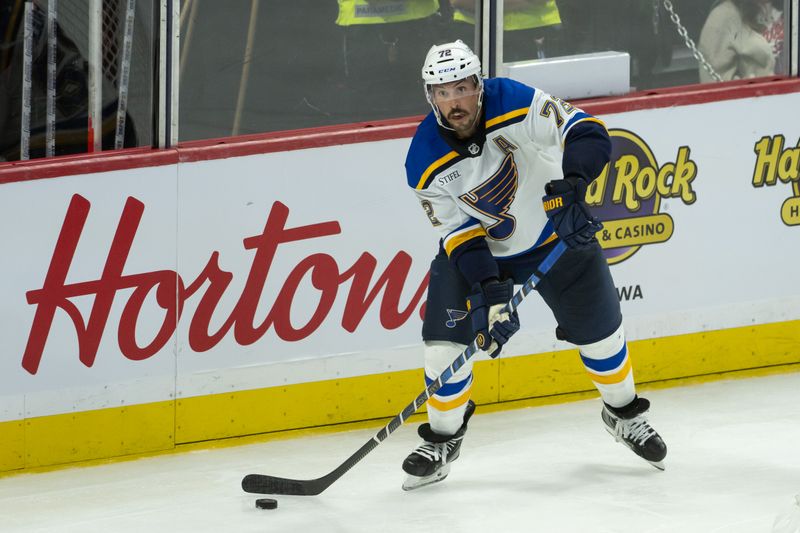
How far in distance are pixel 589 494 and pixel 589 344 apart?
0.40 m

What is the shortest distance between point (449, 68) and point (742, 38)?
1841 mm

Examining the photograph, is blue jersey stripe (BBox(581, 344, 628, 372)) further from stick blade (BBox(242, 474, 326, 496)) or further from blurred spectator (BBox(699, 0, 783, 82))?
blurred spectator (BBox(699, 0, 783, 82))

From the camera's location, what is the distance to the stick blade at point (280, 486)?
4074mm

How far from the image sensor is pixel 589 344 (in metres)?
4.08

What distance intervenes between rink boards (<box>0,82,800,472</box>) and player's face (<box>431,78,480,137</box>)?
2.70 feet

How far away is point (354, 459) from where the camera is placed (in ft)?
13.3

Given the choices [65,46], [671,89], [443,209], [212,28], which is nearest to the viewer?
[443,209]

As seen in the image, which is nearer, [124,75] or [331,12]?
[124,75]

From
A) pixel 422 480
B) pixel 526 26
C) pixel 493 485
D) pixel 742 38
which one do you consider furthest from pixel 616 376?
pixel 742 38

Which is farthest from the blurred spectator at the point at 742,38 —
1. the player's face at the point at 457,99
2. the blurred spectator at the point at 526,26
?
the player's face at the point at 457,99

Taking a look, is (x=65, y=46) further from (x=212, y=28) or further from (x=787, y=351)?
(x=787, y=351)

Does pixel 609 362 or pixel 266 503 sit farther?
pixel 609 362

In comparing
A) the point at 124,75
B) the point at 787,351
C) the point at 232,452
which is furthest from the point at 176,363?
the point at 787,351

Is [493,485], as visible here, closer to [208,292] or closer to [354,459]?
[354,459]
